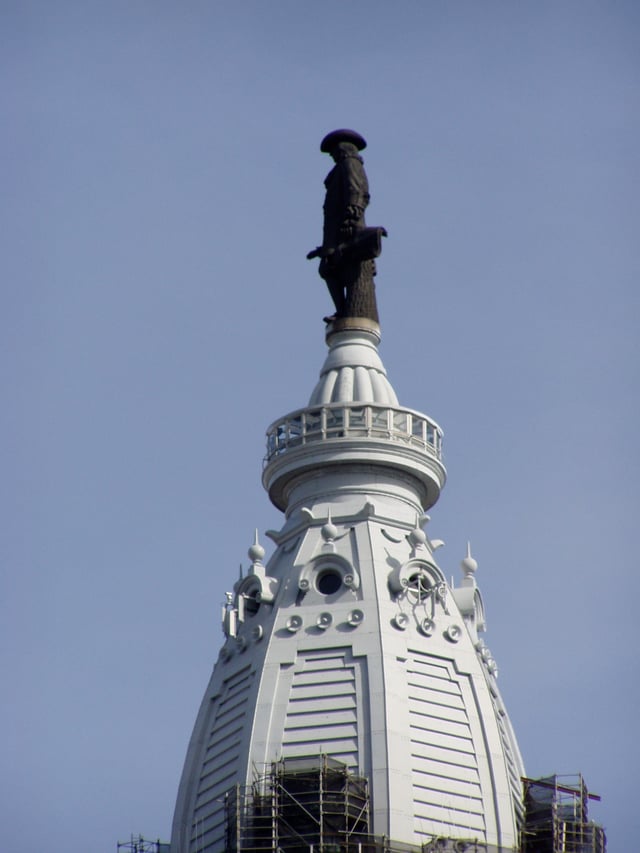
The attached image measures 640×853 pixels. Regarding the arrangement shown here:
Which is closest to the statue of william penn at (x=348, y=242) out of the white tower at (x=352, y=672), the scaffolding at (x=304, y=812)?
the white tower at (x=352, y=672)

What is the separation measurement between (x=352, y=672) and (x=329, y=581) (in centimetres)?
522

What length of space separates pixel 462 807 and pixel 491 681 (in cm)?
796

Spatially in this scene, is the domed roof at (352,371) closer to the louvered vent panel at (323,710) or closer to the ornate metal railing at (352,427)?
the ornate metal railing at (352,427)

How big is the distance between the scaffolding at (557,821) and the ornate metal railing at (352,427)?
1489cm

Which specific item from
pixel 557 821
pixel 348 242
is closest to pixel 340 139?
pixel 348 242

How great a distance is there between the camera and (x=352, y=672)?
4739 inches

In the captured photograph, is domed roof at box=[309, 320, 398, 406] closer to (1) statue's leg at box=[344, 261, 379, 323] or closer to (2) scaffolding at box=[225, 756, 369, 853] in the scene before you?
(1) statue's leg at box=[344, 261, 379, 323]

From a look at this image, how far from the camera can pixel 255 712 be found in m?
Answer: 121

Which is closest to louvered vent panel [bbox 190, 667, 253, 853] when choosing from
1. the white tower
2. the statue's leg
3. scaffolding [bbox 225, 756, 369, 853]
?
the white tower

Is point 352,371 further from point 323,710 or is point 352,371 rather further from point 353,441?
point 323,710

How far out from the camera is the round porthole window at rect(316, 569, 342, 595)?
123875 millimetres

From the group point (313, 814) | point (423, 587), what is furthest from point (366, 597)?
point (313, 814)

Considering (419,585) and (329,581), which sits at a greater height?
(329,581)

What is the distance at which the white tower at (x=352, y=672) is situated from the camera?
116688 mm
